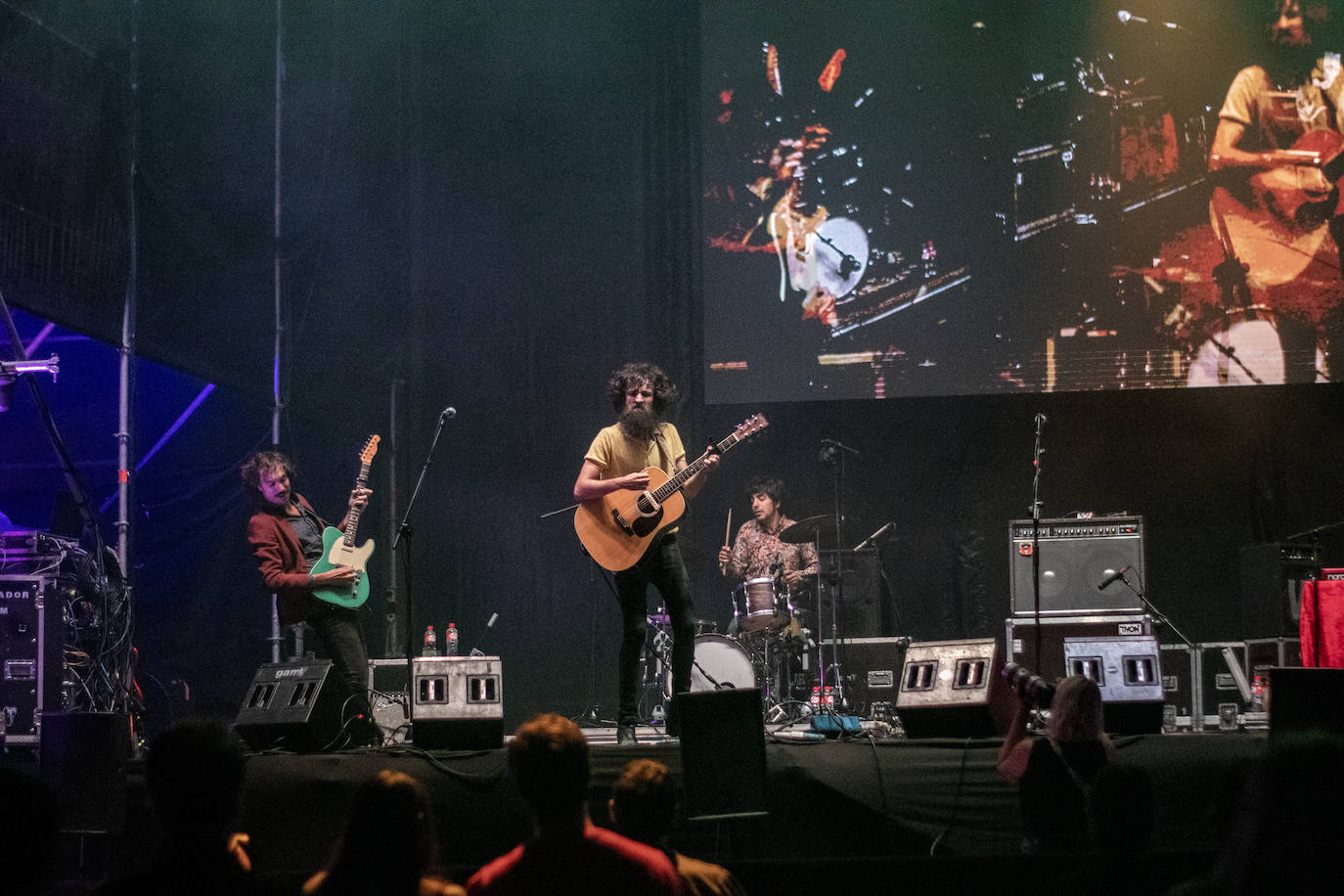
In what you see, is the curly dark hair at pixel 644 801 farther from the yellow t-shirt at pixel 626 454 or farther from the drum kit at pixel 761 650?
the drum kit at pixel 761 650

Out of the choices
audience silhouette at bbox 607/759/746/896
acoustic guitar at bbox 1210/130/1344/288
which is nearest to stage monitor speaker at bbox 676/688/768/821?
audience silhouette at bbox 607/759/746/896

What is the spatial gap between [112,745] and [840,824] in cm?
346

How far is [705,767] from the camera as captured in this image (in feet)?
17.0

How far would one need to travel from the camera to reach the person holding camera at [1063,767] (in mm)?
4828

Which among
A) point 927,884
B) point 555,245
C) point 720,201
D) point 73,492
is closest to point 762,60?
point 720,201

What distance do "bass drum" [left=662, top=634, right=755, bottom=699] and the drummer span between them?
82 cm

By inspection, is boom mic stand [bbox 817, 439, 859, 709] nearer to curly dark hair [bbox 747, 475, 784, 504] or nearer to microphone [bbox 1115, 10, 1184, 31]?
curly dark hair [bbox 747, 475, 784, 504]

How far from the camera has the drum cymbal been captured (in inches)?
388

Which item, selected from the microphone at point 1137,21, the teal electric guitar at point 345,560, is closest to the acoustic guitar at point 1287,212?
the microphone at point 1137,21

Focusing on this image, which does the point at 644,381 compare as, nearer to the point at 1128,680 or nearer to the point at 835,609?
the point at 1128,680

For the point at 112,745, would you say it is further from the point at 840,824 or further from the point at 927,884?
the point at 927,884

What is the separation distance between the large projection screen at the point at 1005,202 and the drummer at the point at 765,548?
3.36 ft

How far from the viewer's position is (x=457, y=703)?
5.91 meters

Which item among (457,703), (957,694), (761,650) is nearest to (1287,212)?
(761,650)
